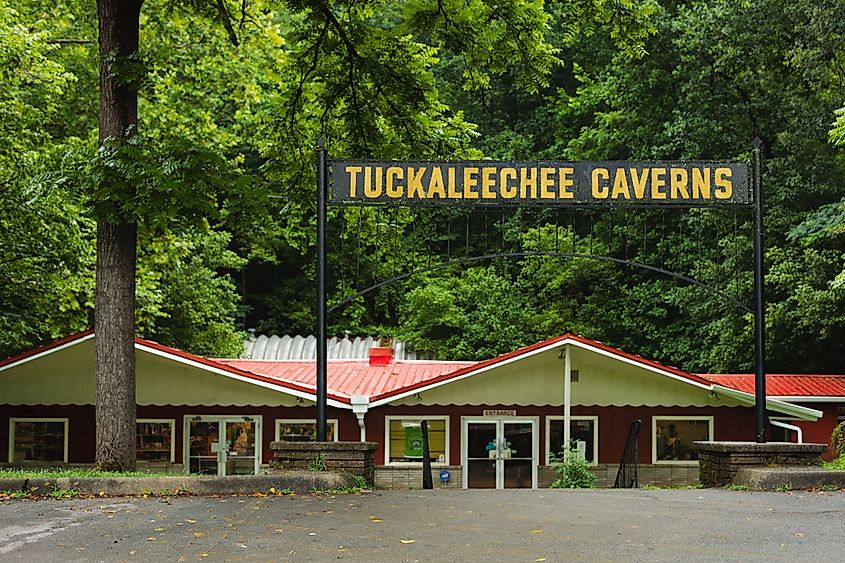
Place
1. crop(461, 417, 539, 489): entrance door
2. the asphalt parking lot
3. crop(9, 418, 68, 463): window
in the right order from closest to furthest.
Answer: the asphalt parking lot, crop(9, 418, 68, 463): window, crop(461, 417, 539, 489): entrance door

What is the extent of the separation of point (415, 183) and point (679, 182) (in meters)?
3.40

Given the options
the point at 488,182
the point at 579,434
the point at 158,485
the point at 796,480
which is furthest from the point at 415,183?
the point at 579,434

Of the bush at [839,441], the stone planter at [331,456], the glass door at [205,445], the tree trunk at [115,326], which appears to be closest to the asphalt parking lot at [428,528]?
A: the stone planter at [331,456]

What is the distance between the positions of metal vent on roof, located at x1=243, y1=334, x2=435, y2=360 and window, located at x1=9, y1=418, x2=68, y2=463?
50.4ft

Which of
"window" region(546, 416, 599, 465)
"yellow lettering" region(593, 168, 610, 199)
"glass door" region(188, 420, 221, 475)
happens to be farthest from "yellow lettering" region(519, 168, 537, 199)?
"glass door" region(188, 420, 221, 475)

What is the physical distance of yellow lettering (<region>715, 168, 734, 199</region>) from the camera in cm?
1459

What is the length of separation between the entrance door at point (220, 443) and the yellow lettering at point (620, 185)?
12.4 metres

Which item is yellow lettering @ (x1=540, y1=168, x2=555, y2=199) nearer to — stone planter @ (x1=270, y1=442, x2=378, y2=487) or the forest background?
the forest background

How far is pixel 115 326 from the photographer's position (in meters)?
15.5

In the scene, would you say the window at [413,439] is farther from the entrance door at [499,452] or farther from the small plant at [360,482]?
the small plant at [360,482]

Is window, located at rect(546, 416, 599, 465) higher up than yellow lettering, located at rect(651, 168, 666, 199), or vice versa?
yellow lettering, located at rect(651, 168, 666, 199)

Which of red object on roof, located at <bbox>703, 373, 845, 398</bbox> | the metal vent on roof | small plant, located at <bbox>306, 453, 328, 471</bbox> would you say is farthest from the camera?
the metal vent on roof

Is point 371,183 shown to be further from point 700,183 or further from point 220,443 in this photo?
point 220,443

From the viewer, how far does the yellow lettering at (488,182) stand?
1448 cm
